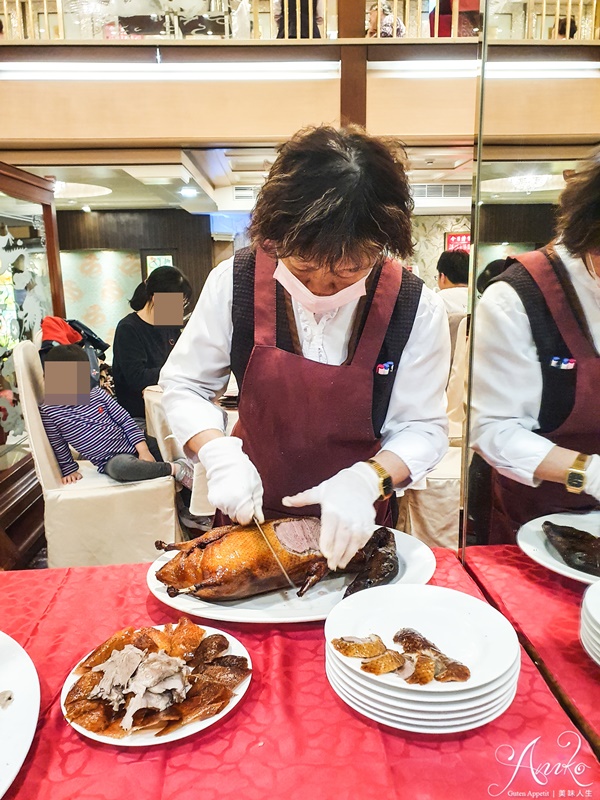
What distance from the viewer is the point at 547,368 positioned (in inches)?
37.0

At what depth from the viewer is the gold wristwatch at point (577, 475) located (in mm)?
921

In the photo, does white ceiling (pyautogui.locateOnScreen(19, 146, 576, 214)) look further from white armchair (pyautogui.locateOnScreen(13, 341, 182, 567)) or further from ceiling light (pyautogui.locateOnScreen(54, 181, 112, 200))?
white armchair (pyautogui.locateOnScreen(13, 341, 182, 567))

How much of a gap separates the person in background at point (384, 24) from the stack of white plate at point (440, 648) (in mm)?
3078

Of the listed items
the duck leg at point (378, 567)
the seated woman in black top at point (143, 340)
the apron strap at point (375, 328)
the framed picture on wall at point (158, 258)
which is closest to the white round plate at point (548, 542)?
the duck leg at point (378, 567)

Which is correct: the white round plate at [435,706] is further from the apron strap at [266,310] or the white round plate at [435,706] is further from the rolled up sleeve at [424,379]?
the apron strap at [266,310]

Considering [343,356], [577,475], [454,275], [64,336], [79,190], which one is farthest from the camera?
[79,190]

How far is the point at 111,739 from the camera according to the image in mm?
725

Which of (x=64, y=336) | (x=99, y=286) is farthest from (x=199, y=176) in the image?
(x=99, y=286)

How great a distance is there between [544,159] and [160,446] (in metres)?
2.68

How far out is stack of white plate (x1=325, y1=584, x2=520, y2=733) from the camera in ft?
2.39

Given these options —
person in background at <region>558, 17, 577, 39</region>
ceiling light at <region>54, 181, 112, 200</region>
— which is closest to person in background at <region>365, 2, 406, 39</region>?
ceiling light at <region>54, 181, 112, 200</region>

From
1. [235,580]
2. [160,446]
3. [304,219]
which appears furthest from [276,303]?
[160,446]

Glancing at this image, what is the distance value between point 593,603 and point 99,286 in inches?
206

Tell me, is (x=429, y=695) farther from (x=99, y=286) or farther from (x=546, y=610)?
(x=99, y=286)
